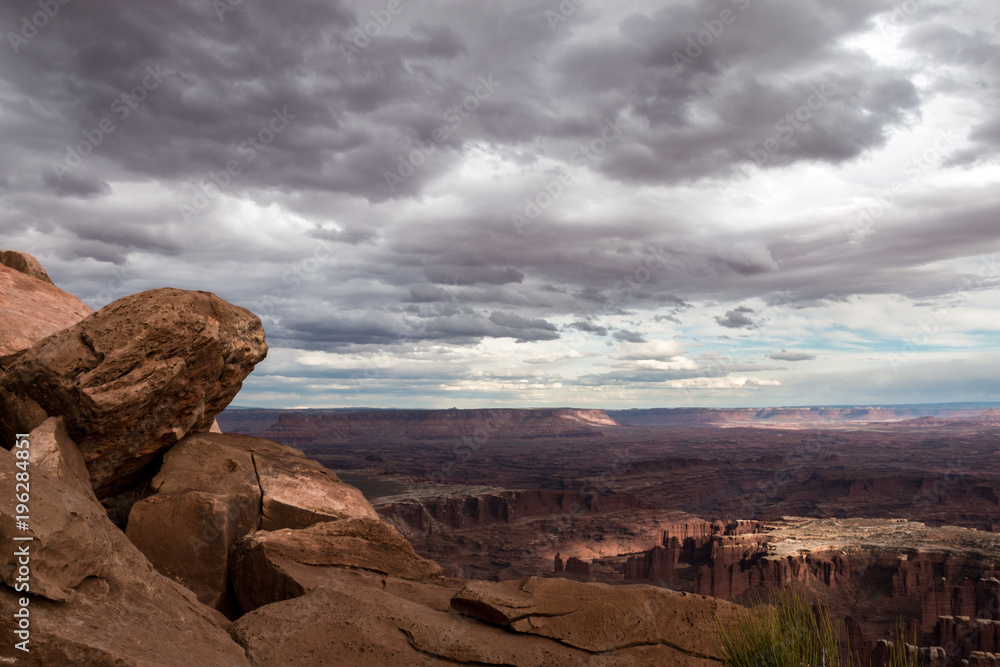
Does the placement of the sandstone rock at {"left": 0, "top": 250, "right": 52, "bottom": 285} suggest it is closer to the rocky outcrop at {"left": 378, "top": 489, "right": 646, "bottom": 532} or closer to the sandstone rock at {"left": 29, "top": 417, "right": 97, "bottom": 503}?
the sandstone rock at {"left": 29, "top": 417, "right": 97, "bottom": 503}

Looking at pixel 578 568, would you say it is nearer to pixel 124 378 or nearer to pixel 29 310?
pixel 29 310

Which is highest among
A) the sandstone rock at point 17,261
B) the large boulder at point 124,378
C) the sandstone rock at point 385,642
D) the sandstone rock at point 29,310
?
the sandstone rock at point 17,261

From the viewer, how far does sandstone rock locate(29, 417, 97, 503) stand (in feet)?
33.9

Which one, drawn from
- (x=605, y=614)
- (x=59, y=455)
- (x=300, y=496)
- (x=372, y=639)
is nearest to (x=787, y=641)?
(x=605, y=614)

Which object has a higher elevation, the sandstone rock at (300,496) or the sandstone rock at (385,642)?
the sandstone rock at (300,496)

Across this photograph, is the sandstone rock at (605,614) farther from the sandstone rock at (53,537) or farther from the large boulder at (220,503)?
the sandstone rock at (53,537)

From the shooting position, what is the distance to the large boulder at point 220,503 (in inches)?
462

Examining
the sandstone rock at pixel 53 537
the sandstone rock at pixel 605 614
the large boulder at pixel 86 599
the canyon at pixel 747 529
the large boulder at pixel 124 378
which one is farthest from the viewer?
the canyon at pixel 747 529

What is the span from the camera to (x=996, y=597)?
55.0 m

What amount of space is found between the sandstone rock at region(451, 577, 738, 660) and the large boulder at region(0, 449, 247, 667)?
3902 millimetres

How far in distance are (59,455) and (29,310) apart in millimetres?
6736

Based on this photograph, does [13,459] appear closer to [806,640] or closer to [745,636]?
[745,636]

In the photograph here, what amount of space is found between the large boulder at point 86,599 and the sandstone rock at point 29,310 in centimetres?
742

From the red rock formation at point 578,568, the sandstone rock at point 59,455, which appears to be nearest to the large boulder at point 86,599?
the sandstone rock at point 59,455
